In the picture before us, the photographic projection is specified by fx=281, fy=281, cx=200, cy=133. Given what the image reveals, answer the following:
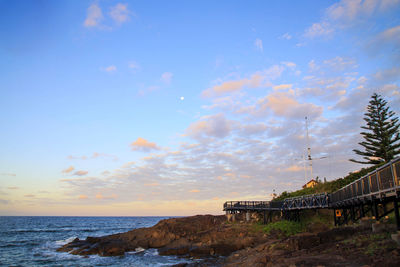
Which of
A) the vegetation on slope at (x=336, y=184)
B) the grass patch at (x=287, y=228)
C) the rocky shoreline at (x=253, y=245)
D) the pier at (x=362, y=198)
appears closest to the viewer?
the rocky shoreline at (x=253, y=245)

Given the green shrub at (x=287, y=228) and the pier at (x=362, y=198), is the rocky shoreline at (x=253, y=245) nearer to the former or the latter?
the green shrub at (x=287, y=228)

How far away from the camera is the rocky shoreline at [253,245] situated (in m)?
14.6

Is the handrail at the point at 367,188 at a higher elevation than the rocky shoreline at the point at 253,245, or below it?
higher

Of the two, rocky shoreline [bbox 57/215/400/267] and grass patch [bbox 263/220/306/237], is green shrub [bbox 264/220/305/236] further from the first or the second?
rocky shoreline [bbox 57/215/400/267]

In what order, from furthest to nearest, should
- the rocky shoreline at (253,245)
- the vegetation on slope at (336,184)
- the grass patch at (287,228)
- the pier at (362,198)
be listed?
the vegetation on slope at (336,184), the grass patch at (287,228), the pier at (362,198), the rocky shoreline at (253,245)

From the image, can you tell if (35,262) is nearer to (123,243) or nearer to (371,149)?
(123,243)

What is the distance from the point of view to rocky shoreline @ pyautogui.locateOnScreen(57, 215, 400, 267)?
14.6m

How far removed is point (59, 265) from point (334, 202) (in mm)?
29241

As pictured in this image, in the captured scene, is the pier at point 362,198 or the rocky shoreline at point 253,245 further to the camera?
the pier at point 362,198

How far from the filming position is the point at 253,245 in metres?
31.2

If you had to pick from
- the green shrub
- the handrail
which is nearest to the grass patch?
the green shrub

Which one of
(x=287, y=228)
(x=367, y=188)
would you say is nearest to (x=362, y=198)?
(x=367, y=188)

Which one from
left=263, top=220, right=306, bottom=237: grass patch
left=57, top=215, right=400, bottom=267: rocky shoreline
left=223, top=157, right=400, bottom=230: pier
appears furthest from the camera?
left=263, top=220, right=306, bottom=237: grass patch

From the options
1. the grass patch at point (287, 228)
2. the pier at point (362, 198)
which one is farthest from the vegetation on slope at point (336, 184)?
the grass patch at point (287, 228)
